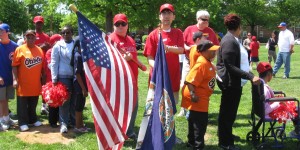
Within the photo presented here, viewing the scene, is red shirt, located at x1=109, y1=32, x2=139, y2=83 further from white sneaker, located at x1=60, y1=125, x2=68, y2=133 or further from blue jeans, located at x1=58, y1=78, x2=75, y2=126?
white sneaker, located at x1=60, y1=125, x2=68, y2=133

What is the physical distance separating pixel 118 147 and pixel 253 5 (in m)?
69.8

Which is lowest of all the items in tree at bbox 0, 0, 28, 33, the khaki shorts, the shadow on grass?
the shadow on grass

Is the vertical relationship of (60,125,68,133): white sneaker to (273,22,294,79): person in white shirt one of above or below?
below

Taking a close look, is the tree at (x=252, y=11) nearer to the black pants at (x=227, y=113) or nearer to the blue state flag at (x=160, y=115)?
the black pants at (x=227, y=113)

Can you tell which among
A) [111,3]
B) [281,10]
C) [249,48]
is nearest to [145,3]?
[111,3]

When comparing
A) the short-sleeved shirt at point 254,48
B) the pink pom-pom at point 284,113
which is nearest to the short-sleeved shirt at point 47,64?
the pink pom-pom at point 284,113

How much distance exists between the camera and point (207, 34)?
→ 6.64 meters

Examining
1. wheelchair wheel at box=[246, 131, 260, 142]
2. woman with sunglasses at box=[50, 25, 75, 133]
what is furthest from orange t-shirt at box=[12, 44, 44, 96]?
wheelchair wheel at box=[246, 131, 260, 142]

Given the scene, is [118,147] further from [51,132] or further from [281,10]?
[281,10]

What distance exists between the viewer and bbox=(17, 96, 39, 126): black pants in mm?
6559

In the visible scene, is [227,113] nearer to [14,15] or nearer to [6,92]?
[6,92]

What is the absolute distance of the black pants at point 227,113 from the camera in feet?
17.8

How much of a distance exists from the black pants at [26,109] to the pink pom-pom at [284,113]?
13.9ft

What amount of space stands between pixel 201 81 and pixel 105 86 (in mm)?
1658
